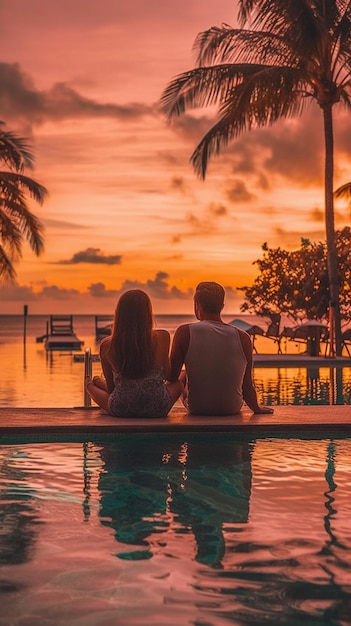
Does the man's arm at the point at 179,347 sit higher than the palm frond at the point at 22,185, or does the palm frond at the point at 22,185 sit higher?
the palm frond at the point at 22,185

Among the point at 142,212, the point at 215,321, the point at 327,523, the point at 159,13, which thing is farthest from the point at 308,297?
the point at 327,523

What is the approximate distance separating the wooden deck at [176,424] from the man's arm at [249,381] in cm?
9

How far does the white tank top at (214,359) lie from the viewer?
24.0 feet

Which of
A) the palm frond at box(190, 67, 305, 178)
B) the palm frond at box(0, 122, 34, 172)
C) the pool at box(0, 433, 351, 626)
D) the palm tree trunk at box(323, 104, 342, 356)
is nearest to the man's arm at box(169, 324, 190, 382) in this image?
the pool at box(0, 433, 351, 626)

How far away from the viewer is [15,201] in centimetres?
2361

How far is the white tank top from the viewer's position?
7309mm

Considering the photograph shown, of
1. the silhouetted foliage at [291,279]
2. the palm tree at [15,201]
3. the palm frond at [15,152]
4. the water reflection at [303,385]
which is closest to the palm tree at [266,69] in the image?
the palm frond at [15,152]

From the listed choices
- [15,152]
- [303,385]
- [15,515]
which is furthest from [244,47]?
[15,515]

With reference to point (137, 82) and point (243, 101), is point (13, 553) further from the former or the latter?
point (137, 82)

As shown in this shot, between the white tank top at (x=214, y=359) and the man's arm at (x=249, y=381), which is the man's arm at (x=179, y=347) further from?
the man's arm at (x=249, y=381)

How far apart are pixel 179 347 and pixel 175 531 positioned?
8.17 feet

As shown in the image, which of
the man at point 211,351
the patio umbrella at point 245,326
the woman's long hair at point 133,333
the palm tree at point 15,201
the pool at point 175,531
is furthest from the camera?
the patio umbrella at point 245,326

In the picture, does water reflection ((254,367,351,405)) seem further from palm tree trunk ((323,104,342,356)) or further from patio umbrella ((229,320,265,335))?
patio umbrella ((229,320,265,335))

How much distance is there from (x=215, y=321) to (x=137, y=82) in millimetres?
14520
